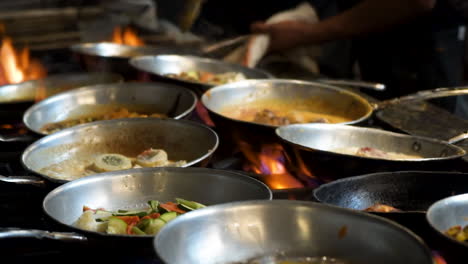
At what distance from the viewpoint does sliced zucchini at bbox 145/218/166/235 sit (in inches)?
67.6

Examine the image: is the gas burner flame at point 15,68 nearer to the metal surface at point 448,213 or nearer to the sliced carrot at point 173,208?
the sliced carrot at point 173,208

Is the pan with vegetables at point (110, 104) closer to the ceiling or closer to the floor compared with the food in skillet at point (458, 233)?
closer to the floor

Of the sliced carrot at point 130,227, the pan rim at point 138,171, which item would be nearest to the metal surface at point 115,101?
the pan rim at point 138,171

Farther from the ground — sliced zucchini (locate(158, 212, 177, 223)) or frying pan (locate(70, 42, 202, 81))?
sliced zucchini (locate(158, 212, 177, 223))

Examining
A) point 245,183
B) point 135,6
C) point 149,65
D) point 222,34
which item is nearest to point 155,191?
point 245,183

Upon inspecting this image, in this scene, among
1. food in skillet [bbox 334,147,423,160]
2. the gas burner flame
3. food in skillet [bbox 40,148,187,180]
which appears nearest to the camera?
food in skillet [bbox 334,147,423,160]

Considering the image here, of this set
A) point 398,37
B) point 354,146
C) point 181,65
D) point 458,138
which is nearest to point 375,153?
point 354,146

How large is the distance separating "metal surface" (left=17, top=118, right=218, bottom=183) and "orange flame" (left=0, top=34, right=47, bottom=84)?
179 centimetres

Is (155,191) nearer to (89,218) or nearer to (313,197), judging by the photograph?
(89,218)

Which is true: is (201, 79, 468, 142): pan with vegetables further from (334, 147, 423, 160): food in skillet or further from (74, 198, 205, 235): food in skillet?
(74, 198, 205, 235): food in skillet

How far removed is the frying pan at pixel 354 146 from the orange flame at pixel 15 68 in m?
2.42

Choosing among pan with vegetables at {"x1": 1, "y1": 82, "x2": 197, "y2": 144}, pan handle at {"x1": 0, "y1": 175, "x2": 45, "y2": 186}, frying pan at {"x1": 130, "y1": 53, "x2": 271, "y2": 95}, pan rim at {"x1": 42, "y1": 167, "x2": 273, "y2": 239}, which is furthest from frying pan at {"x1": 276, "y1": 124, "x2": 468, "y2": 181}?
frying pan at {"x1": 130, "y1": 53, "x2": 271, "y2": 95}

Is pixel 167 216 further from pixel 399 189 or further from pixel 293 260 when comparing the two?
pixel 399 189

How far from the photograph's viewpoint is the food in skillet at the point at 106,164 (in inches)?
96.7
